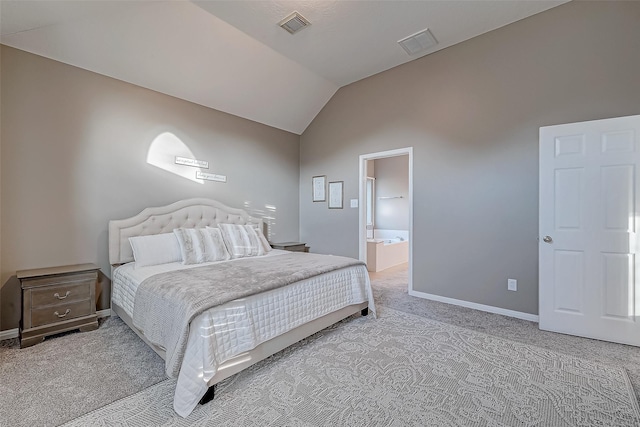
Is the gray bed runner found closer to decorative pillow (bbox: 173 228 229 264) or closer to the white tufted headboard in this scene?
decorative pillow (bbox: 173 228 229 264)

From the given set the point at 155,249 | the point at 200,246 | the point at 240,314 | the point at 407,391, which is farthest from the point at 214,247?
the point at 407,391

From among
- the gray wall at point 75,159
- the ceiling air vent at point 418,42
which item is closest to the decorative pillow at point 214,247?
the gray wall at point 75,159

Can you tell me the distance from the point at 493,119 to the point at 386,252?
10.5 feet

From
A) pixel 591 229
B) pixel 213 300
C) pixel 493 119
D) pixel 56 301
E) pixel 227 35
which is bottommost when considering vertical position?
pixel 56 301

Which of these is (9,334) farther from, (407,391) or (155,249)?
(407,391)

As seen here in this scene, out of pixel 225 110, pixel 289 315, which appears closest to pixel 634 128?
pixel 289 315

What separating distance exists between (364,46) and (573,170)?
2.68 metres

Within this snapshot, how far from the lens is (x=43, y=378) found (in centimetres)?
197

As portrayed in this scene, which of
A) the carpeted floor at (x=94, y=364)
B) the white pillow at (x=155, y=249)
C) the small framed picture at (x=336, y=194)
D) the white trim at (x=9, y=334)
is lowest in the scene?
the carpeted floor at (x=94, y=364)

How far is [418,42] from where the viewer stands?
3.48 meters

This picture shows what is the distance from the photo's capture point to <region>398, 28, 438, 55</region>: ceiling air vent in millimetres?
3332

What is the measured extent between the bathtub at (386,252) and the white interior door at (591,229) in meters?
2.91

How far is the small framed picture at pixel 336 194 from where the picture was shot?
4848 mm

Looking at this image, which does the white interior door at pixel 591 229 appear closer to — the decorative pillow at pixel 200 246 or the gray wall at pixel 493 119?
the gray wall at pixel 493 119
